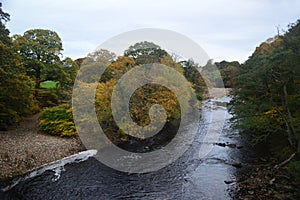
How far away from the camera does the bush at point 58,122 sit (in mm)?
13859

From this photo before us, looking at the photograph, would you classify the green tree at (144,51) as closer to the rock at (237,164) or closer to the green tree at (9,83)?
the green tree at (9,83)

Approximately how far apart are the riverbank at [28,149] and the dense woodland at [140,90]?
837mm

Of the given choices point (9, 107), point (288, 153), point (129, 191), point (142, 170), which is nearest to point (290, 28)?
point (288, 153)

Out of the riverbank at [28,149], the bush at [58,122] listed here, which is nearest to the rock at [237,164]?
the riverbank at [28,149]

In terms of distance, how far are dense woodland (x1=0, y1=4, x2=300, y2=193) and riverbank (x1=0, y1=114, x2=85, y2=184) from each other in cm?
84

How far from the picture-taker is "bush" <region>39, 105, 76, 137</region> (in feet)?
45.5

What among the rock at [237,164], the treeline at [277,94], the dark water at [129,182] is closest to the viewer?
the dark water at [129,182]

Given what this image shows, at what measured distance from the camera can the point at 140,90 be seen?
14.9 m

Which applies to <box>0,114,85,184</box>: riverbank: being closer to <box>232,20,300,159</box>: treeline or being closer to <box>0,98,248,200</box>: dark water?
<box>0,98,248,200</box>: dark water

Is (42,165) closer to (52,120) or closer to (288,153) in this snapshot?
(52,120)

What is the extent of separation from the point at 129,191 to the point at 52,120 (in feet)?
27.8

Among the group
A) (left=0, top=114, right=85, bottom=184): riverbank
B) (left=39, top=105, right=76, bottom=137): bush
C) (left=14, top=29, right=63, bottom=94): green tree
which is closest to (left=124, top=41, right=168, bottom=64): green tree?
(left=14, top=29, right=63, bottom=94): green tree

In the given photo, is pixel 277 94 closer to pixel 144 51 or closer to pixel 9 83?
pixel 9 83

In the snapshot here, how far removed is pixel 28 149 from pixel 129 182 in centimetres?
546
